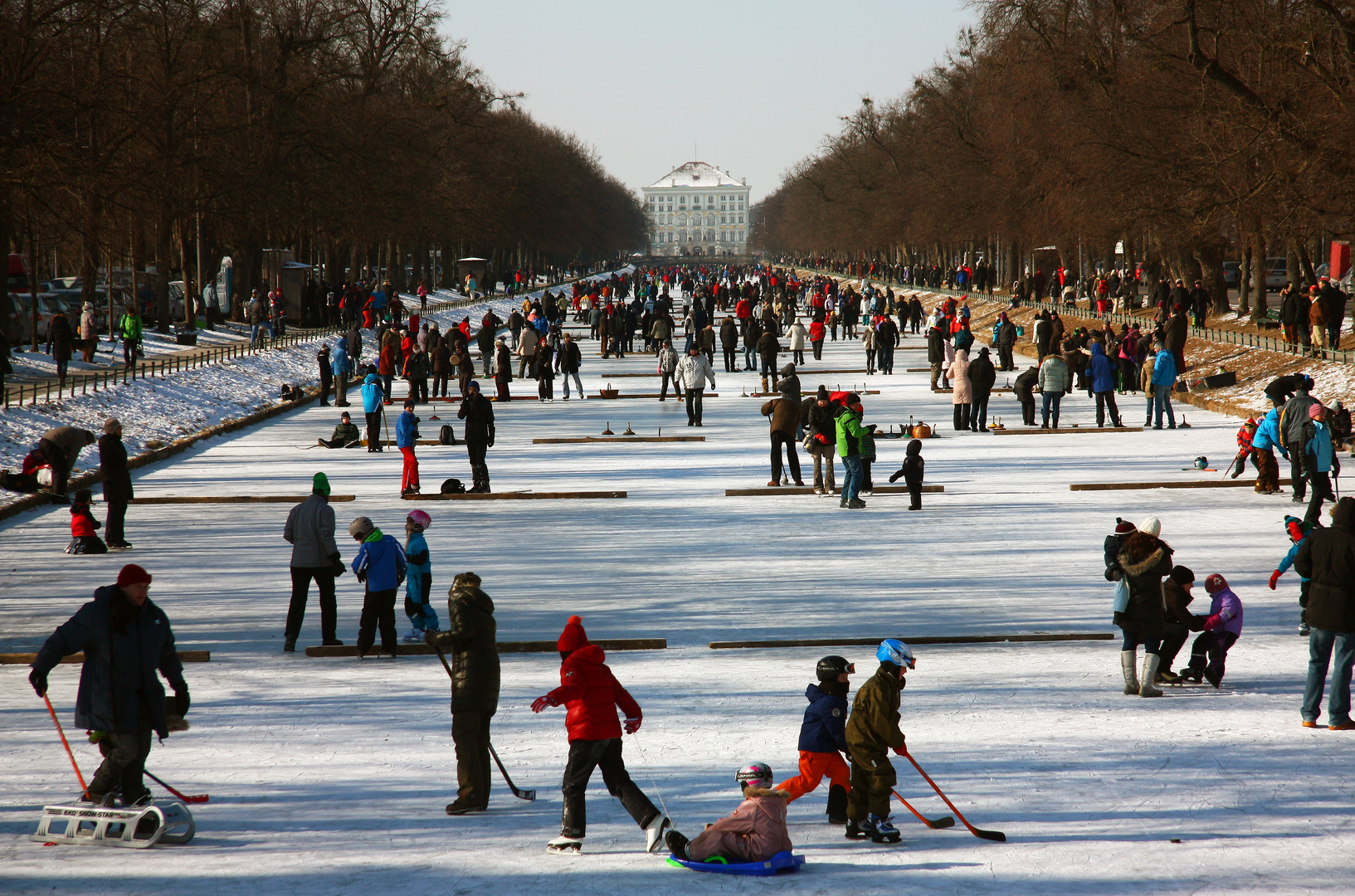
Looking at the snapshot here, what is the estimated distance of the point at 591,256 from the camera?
486ft

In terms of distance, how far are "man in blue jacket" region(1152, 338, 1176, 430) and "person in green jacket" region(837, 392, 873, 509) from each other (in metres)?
8.12

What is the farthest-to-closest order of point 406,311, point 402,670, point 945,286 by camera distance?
point 945,286
point 406,311
point 402,670

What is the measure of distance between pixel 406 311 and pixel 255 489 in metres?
34.9

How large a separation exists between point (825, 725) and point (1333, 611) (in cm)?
311

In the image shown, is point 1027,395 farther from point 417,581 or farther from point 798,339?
point 417,581

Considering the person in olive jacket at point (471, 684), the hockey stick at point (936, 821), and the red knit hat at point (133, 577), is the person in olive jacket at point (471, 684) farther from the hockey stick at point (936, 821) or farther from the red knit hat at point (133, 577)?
the hockey stick at point (936, 821)

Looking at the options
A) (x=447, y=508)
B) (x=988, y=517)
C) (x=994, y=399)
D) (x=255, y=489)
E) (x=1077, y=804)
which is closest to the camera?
(x=1077, y=804)

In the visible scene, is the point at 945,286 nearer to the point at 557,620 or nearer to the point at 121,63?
the point at 121,63

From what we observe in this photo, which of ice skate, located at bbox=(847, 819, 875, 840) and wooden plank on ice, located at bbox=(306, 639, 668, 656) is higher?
wooden plank on ice, located at bbox=(306, 639, 668, 656)

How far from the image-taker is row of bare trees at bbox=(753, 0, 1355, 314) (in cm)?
2458

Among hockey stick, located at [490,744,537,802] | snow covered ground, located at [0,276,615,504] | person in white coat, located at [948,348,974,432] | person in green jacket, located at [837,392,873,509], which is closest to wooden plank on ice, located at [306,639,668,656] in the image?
hockey stick, located at [490,744,537,802]

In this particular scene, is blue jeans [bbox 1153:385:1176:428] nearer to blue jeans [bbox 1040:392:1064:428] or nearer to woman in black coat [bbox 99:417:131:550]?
blue jeans [bbox 1040:392:1064:428]

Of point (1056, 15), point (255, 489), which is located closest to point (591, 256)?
point (1056, 15)

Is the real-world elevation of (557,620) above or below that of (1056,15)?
below
